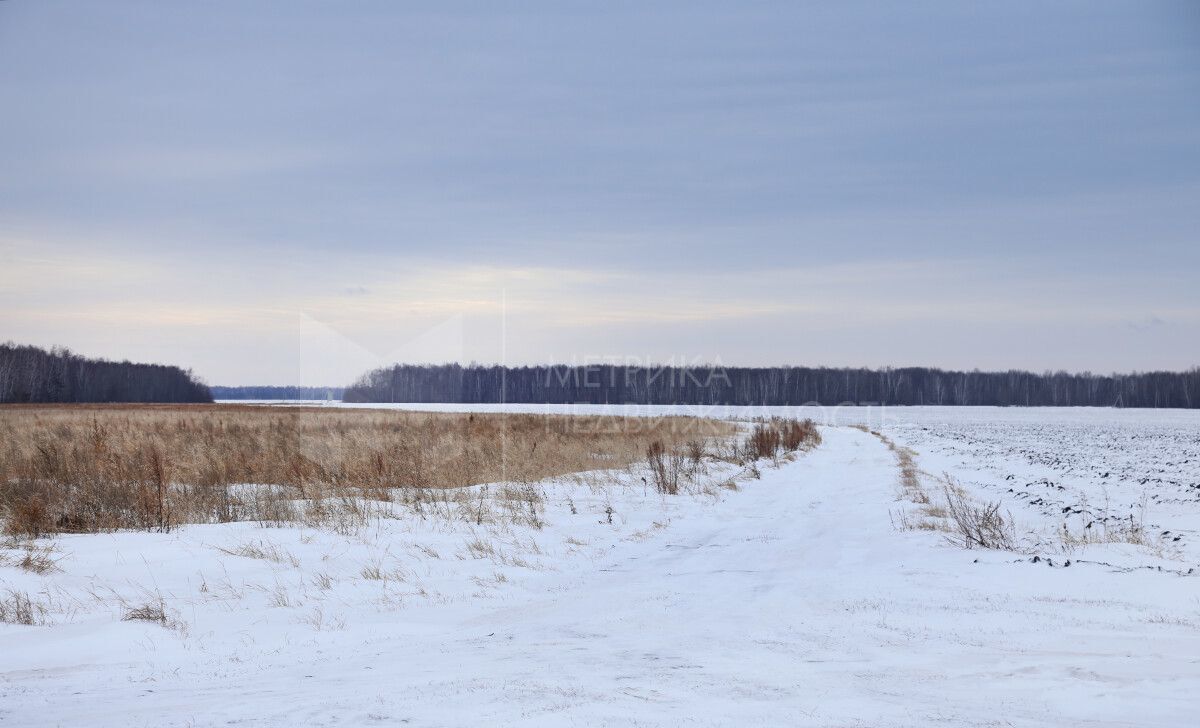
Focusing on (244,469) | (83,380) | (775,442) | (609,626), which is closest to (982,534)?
(609,626)

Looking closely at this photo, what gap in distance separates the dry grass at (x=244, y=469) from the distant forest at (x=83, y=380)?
84610 millimetres

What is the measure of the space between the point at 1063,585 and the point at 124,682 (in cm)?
780

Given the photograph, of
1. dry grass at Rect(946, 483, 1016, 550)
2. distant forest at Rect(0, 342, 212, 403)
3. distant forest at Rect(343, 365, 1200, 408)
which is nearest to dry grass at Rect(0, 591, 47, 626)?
dry grass at Rect(946, 483, 1016, 550)

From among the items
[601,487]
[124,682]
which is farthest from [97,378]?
[124,682]

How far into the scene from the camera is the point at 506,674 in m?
4.85

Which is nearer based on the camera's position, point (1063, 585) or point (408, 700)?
point (408, 700)

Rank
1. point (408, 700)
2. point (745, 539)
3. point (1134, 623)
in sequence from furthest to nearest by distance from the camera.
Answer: point (745, 539) < point (1134, 623) < point (408, 700)

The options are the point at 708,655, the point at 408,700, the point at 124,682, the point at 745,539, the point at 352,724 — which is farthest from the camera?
the point at 745,539

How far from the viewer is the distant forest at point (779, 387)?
126m

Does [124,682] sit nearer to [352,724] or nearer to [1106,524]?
[352,724]

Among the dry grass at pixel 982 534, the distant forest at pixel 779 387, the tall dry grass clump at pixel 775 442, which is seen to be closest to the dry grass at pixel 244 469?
the tall dry grass clump at pixel 775 442

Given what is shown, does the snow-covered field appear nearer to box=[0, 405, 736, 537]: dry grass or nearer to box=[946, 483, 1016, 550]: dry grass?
box=[946, 483, 1016, 550]: dry grass

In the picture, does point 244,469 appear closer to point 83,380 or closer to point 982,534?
point 982,534

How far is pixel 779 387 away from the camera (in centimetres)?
13288
